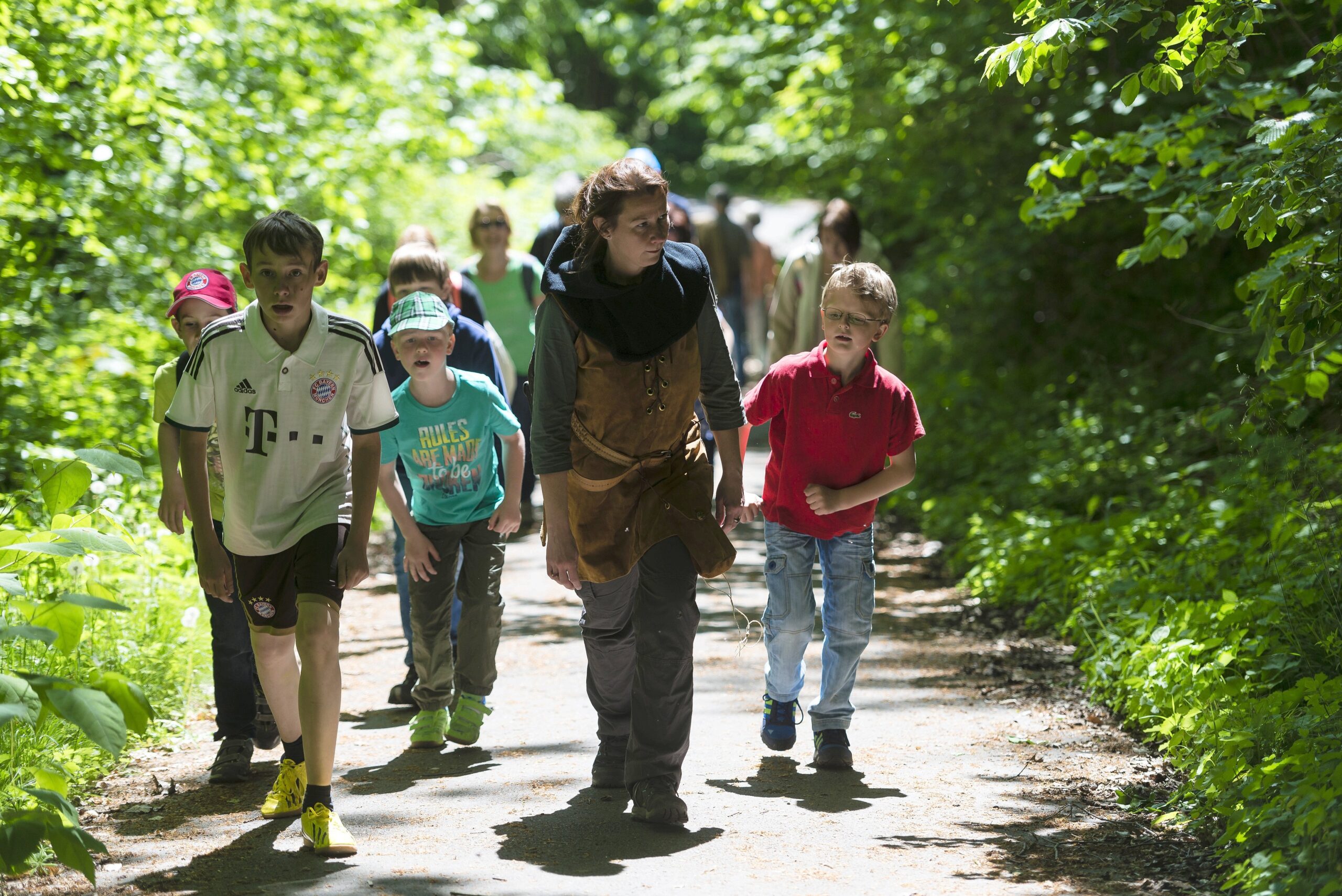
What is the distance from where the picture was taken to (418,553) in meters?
5.52

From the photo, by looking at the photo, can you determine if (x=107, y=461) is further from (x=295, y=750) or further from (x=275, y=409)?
(x=295, y=750)

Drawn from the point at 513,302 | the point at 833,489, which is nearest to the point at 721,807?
the point at 833,489

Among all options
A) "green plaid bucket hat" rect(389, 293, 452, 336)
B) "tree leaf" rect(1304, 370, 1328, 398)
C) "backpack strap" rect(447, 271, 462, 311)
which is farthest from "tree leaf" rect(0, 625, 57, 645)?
"tree leaf" rect(1304, 370, 1328, 398)

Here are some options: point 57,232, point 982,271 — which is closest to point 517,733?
point 57,232

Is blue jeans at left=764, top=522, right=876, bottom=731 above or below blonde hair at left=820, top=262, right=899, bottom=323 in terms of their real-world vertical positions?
below

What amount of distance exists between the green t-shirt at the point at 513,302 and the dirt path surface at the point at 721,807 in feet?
9.32

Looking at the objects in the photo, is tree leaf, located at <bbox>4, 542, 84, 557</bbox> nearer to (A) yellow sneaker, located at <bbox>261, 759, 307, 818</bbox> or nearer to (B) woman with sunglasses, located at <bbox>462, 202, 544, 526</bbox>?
(A) yellow sneaker, located at <bbox>261, 759, 307, 818</bbox>

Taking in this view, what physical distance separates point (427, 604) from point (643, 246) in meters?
2.12

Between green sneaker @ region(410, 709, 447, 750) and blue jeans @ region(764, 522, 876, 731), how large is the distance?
1419 millimetres

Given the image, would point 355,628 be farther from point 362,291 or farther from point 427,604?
point 362,291

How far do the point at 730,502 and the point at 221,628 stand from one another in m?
2.18

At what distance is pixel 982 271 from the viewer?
12.4m

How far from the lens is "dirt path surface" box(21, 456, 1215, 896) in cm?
408

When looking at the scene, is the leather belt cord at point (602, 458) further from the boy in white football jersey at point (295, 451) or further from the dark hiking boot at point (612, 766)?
the dark hiking boot at point (612, 766)
